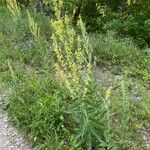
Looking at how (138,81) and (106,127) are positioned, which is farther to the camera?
(138,81)

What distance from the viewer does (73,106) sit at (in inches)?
243

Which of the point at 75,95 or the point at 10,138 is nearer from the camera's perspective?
the point at 75,95

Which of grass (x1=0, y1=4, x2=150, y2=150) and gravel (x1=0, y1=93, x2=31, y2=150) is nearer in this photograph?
grass (x1=0, y1=4, x2=150, y2=150)

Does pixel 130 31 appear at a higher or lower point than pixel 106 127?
lower

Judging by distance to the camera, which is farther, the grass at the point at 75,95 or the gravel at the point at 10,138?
the gravel at the point at 10,138

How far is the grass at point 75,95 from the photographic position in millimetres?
6156

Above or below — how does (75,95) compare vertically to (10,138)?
above

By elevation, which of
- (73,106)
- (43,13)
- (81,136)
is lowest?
(43,13)

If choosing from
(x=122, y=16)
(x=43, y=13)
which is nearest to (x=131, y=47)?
(x=122, y=16)

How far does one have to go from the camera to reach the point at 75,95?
6117 mm

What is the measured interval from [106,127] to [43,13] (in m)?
7.73

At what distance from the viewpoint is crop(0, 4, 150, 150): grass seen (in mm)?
6156

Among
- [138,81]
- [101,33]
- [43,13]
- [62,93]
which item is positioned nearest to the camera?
[62,93]

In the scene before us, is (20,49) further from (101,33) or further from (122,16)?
(122,16)
